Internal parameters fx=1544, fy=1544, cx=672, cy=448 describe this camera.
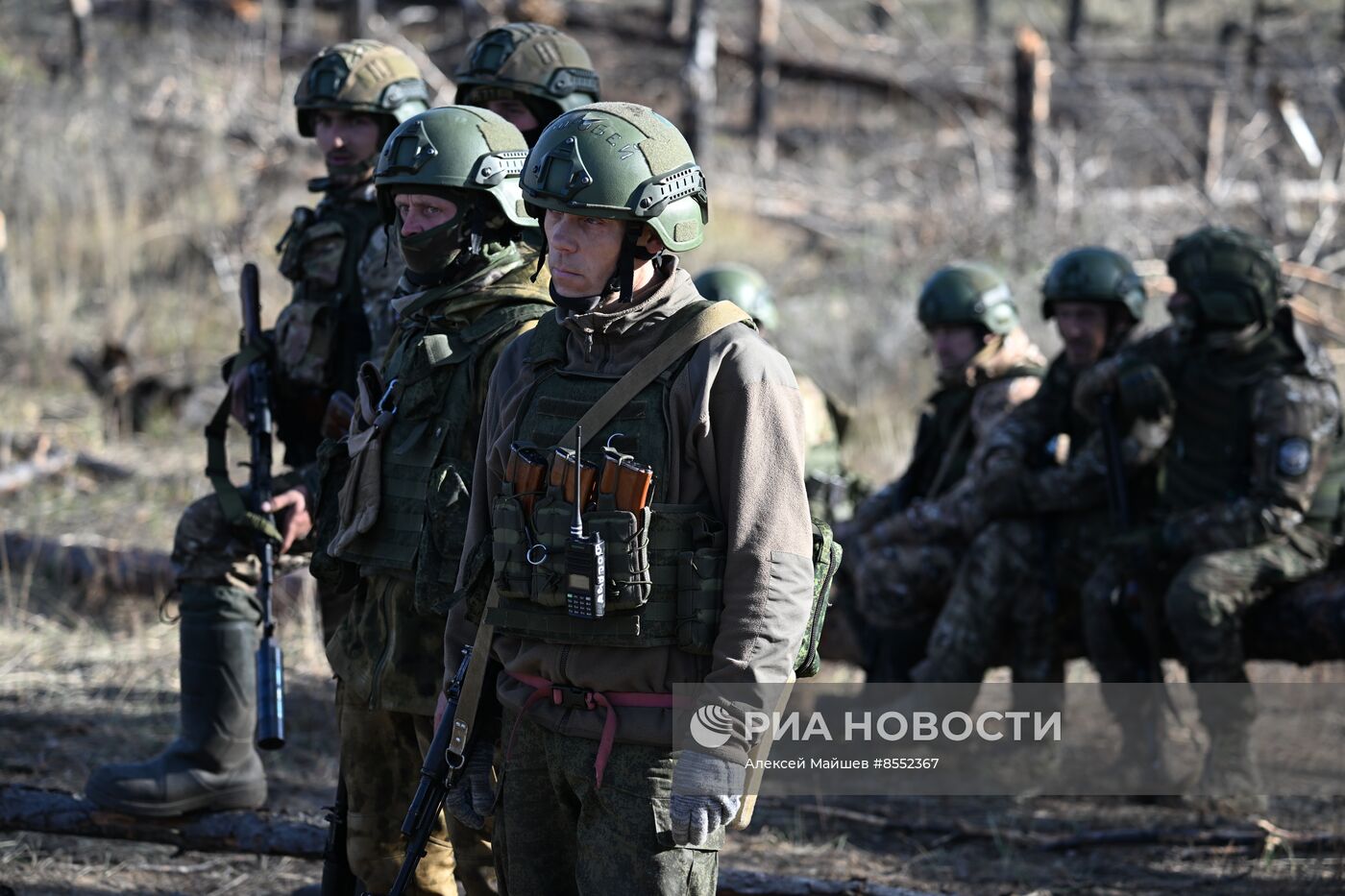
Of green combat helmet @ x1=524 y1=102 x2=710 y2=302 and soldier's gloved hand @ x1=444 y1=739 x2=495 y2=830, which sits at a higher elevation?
green combat helmet @ x1=524 y1=102 x2=710 y2=302

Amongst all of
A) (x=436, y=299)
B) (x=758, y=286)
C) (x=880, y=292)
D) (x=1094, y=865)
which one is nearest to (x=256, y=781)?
(x=436, y=299)

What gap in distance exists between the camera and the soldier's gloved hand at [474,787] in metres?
3.32

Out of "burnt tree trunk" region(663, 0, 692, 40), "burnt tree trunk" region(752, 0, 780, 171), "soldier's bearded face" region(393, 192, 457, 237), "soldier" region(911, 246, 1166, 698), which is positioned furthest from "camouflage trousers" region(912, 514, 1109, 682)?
"burnt tree trunk" region(663, 0, 692, 40)

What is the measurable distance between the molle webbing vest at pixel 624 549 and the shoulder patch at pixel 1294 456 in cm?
339

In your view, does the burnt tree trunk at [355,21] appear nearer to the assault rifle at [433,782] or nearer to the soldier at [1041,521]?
the soldier at [1041,521]

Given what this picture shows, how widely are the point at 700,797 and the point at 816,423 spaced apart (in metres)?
4.35

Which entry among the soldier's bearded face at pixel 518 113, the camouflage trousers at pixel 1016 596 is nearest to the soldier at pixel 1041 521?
the camouflage trousers at pixel 1016 596

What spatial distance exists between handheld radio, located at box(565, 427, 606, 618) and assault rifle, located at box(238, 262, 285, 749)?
165 centimetres

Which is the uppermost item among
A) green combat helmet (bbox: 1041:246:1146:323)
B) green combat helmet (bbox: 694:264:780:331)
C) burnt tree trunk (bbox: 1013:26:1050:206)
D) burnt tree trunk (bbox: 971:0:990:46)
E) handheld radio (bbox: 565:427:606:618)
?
burnt tree trunk (bbox: 971:0:990:46)

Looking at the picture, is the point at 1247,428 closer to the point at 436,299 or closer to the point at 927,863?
the point at 927,863

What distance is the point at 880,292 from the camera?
12.3 metres

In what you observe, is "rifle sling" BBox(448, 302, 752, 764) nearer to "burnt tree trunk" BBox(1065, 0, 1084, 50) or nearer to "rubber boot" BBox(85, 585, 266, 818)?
"rubber boot" BBox(85, 585, 266, 818)

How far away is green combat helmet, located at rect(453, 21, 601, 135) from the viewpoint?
5.48 meters

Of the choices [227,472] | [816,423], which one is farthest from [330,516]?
[816,423]
